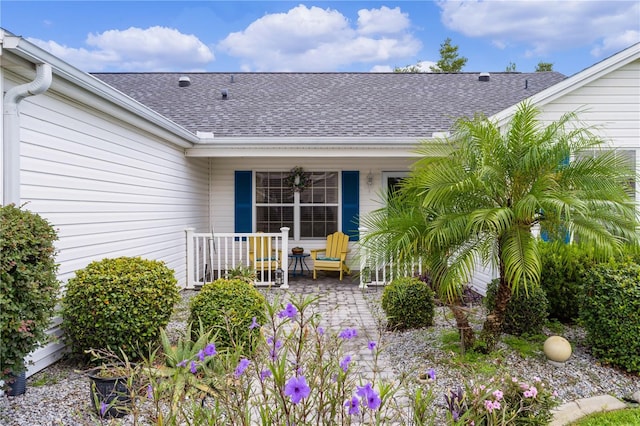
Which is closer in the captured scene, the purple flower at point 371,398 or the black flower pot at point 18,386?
the purple flower at point 371,398

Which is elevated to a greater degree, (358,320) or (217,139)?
(217,139)

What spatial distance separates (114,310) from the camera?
3.56m

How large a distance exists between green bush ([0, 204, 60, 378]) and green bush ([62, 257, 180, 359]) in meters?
0.45

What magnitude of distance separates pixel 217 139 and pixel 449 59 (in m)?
23.2

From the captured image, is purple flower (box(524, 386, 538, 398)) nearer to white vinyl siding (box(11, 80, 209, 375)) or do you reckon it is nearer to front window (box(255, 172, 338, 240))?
white vinyl siding (box(11, 80, 209, 375))

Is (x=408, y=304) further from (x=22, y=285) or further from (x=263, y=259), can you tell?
(x=22, y=285)

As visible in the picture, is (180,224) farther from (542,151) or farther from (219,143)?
(542,151)

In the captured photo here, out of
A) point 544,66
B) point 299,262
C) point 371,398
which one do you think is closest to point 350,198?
point 299,262

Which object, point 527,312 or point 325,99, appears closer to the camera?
point 527,312

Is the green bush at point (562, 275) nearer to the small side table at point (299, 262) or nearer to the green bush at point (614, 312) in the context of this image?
the green bush at point (614, 312)

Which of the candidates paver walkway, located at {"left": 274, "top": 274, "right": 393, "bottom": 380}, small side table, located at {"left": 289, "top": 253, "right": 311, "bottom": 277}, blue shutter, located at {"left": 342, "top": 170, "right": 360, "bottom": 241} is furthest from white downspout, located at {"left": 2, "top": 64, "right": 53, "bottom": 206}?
blue shutter, located at {"left": 342, "top": 170, "right": 360, "bottom": 241}

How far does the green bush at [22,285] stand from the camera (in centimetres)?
279

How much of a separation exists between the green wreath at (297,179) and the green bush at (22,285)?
20.3 feet

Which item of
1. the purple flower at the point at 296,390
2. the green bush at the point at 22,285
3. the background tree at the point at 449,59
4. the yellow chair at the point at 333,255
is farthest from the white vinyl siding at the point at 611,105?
the background tree at the point at 449,59
